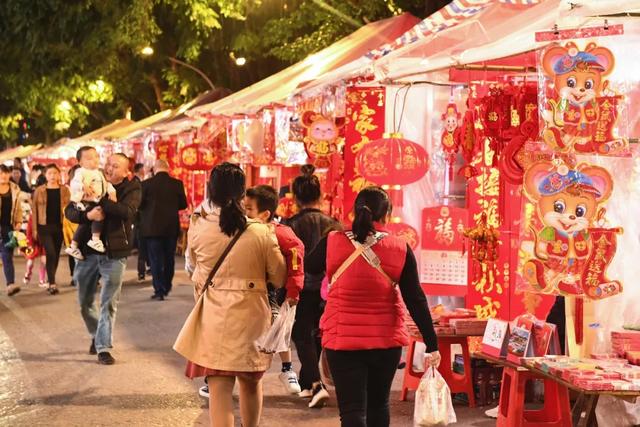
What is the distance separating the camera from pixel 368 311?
6488 mm

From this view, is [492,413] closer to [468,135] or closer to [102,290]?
[468,135]

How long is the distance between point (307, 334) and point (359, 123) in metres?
2.85

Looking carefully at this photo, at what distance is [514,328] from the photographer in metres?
7.79

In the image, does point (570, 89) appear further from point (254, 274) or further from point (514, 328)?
point (254, 274)

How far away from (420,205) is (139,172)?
11.6m

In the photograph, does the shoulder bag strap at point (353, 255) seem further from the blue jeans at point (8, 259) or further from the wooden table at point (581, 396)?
the blue jeans at point (8, 259)

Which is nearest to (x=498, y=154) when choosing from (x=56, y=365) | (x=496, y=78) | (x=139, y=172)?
(x=496, y=78)

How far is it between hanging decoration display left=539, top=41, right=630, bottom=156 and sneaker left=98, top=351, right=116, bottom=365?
5761mm

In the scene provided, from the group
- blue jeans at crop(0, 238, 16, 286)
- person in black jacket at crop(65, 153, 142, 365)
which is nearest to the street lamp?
blue jeans at crop(0, 238, 16, 286)

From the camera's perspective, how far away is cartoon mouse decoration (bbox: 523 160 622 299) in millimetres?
7352

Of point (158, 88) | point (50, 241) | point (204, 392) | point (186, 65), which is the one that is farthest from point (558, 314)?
point (158, 88)

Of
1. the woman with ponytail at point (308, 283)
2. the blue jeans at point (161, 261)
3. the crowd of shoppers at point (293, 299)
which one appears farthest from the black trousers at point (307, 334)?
the blue jeans at point (161, 261)

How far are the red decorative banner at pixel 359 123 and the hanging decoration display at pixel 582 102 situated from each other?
4.29m

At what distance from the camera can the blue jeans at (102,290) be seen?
431 inches
